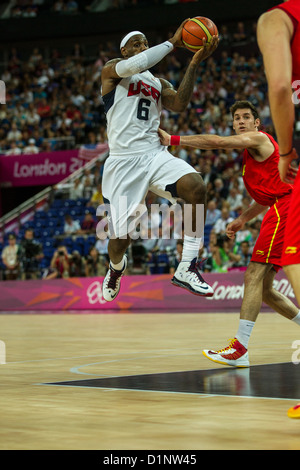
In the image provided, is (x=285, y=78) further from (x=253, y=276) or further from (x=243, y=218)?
(x=243, y=218)

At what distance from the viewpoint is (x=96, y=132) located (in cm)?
2447

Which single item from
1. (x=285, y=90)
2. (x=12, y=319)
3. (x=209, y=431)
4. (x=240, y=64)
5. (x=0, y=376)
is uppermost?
(x=240, y=64)

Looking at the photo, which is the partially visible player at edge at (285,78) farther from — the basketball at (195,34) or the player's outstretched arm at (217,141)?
the basketball at (195,34)

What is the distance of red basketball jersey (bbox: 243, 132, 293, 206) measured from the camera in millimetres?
7031

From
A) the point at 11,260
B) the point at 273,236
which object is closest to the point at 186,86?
the point at 273,236

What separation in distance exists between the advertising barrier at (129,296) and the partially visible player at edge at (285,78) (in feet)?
37.7

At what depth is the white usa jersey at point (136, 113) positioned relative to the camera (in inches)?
291

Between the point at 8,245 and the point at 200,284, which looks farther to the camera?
the point at 8,245

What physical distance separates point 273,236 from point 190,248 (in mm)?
729
